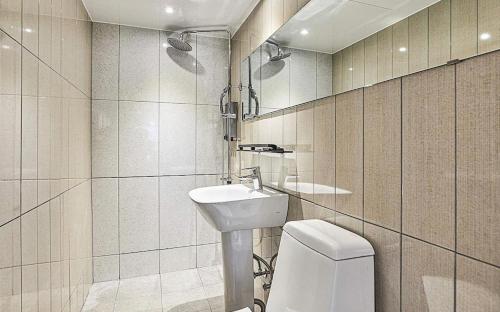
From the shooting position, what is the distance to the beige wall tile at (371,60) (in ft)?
3.35

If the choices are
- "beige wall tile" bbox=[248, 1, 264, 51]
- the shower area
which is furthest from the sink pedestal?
"beige wall tile" bbox=[248, 1, 264, 51]

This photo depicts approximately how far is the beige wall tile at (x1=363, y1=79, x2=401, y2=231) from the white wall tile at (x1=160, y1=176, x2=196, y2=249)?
1.93 metres

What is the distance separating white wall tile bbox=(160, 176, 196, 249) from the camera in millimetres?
2629

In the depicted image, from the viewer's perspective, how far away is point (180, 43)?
253 centimetres

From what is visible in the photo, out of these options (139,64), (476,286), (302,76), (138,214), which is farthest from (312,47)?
(138,214)

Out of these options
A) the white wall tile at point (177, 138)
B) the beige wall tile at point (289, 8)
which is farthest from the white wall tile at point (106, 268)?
the beige wall tile at point (289, 8)

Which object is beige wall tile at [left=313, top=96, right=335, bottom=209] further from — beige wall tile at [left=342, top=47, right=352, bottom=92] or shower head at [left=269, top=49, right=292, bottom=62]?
shower head at [left=269, top=49, right=292, bottom=62]

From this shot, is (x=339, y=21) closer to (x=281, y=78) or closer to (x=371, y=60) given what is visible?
(x=371, y=60)

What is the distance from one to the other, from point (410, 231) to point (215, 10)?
6.78 ft

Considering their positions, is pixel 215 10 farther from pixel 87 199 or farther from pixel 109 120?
pixel 87 199

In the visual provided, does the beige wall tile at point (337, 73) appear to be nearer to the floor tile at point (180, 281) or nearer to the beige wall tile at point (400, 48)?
the beige wall tile at point (400, 48)

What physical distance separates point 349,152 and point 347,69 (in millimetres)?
338

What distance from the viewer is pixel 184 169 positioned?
267 centimetres

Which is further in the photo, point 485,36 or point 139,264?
point 139,264
